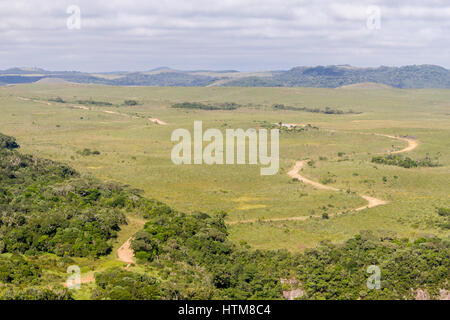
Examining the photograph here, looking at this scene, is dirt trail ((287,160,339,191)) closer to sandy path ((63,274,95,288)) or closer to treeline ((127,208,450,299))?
treeline ((127,208,450,299))

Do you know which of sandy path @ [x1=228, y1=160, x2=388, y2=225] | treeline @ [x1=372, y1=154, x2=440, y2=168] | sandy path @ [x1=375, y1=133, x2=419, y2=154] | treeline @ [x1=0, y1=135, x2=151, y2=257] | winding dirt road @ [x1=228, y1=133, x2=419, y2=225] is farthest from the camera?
sandy path @ [x1=375, y1=133, x2=419, y2=154]

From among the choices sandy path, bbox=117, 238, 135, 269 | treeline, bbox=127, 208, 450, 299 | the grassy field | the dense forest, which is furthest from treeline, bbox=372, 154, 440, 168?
sandy path, bbox=117, 238, 135, 269

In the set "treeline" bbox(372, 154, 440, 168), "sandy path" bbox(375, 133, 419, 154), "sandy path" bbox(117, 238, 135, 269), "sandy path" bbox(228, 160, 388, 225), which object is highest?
"sandy path" bbox(375, 133, 419, 154)

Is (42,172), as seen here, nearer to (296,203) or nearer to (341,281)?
(296,203)

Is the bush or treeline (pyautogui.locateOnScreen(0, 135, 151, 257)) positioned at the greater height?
the bush

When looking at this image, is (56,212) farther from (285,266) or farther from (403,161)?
(403,161)

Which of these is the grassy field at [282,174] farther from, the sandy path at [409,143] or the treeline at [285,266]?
the treeline at [285,266]

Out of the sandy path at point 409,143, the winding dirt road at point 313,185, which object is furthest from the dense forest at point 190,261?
the sandy path at point 409,143
